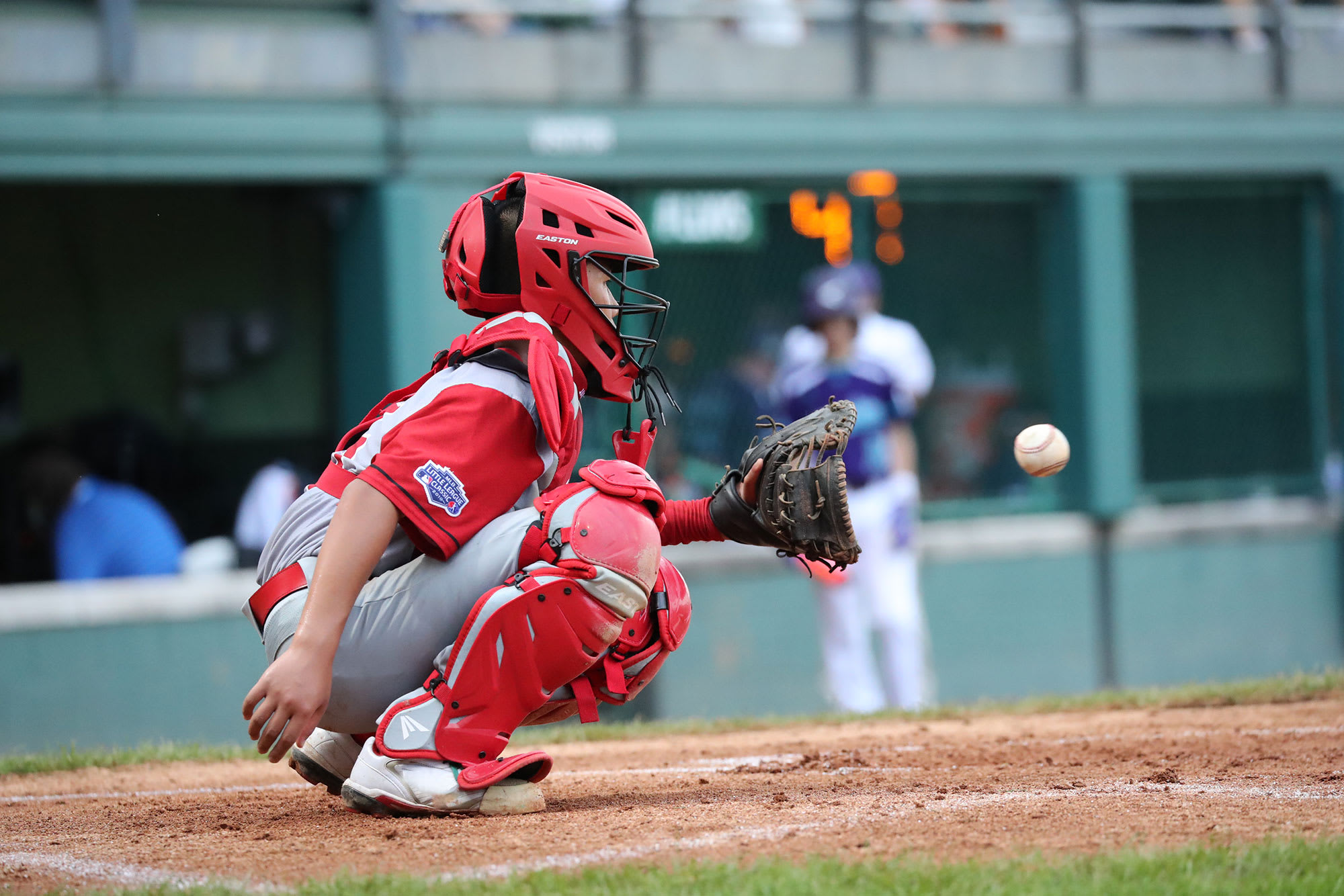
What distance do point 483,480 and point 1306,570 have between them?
8.10m

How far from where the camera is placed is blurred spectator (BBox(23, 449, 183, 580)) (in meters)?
7.42

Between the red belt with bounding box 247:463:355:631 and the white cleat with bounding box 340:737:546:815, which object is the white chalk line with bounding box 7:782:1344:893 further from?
the red belt with bounding box 247:463:355:631

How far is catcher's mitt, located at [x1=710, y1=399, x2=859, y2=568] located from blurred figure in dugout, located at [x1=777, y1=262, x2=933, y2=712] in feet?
12.0

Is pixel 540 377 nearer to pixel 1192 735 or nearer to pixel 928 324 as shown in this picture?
pixel 1192 735

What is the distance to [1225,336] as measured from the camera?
1054cm

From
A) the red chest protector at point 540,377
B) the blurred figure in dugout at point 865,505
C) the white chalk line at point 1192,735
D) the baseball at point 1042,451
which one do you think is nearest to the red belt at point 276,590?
the red chest protector at point 540,377

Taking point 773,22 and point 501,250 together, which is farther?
point 773,22

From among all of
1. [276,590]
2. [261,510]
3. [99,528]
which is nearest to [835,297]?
[261,510]

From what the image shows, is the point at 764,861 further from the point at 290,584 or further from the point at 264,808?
the point at 264,808

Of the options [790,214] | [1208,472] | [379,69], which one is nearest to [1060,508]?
[1208,472]

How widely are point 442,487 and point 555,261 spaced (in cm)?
58

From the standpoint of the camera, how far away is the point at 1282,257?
1047cm

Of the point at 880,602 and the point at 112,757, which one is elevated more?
the point at 112,757

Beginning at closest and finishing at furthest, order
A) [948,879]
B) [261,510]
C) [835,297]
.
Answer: [948,879] → [835,297] → [261,510]
